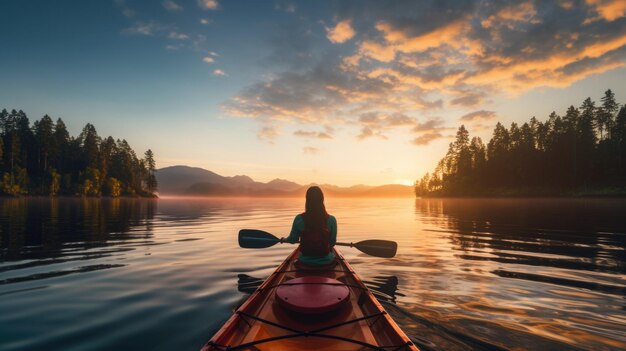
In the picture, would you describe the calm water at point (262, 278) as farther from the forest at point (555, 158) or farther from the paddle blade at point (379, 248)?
the forest at point (555, 158)

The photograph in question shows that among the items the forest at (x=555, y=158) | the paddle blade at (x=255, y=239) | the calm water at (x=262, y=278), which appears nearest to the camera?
the calm water at (x=262, y=278)

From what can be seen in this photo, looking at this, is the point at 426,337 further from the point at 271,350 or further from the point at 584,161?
the point at 584,161

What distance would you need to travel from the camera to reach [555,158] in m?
81.9

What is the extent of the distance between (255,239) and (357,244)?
11.1ft

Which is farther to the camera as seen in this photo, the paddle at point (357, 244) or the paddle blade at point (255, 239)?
the paddle blade at point (255, 239)

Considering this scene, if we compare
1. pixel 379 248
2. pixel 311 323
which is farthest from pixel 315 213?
pixel 379 248

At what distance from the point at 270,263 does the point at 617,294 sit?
34.9 ft

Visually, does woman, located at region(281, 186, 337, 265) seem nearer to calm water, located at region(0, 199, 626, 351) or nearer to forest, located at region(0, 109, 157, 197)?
calm water, located at region(0, 199, 626, 351)

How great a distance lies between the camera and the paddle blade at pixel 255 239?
31.7ft

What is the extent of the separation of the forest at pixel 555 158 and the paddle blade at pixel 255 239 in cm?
9507

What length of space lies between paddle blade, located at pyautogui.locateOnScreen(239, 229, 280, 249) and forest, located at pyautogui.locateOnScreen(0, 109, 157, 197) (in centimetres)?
10489

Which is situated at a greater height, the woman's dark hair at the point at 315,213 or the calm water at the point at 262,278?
the woman's dark hair at the point at 315,213

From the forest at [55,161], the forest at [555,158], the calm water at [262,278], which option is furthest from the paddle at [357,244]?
the forest at [55,161]

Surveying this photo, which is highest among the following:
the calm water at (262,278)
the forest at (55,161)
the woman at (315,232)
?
the forest at (55,161)
